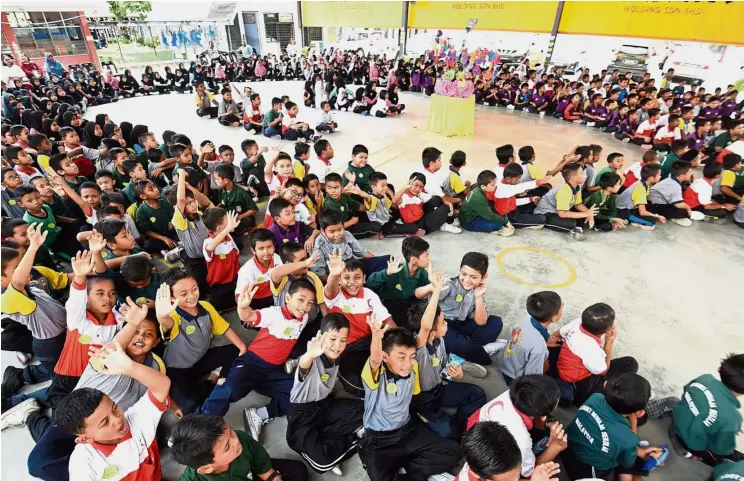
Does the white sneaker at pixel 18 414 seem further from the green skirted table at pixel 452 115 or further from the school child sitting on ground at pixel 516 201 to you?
the green skirted table at pixel 452 115

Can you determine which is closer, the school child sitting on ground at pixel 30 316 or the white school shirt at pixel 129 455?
the white school shirt at pixel 129 455

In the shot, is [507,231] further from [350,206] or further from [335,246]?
[335,246]

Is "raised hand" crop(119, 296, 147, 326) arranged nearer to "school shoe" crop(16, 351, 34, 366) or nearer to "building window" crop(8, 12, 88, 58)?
"school shoe" crop(16, 351, 34, 366)

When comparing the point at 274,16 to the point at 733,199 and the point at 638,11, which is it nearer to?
the point at 638,11

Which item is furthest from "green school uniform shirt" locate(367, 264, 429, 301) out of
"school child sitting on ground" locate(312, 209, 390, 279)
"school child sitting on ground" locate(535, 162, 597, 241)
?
Answer: "school child sitting on ground" locate(535, 162, 597, 241)

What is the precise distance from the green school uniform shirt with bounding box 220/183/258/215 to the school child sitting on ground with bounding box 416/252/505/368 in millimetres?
2494

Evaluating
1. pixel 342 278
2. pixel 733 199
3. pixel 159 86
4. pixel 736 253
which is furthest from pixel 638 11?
pixel 159 86

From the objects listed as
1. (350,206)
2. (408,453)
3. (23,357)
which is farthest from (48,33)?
(408,453)

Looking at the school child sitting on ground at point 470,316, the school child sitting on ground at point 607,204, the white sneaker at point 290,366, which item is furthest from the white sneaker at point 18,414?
the school child sitting on ground at point 607,204

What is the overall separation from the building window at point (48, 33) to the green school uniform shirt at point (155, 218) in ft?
55.1

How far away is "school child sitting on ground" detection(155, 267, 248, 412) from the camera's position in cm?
236

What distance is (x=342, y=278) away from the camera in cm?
267

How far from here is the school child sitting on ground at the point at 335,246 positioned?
3.27m

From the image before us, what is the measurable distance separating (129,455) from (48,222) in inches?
110
